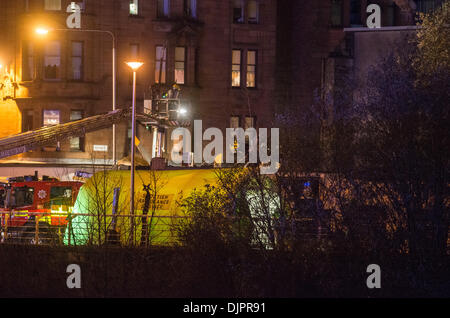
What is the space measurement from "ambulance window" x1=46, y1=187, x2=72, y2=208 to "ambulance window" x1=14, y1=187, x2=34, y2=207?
0.73m

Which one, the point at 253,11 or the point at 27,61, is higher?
the point at 253,11

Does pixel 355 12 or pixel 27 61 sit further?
pixel 355 12

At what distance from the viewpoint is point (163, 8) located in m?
44.5

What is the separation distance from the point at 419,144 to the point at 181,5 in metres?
29.6

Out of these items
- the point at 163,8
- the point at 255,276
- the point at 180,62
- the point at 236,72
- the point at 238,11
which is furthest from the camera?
the point at 236,72

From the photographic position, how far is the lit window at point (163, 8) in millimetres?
44406

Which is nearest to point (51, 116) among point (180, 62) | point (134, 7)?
point (134, 7)

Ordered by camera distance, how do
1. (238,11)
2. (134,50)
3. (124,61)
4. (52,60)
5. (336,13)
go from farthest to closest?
(336,13) → (238,11) → (134,50) → (52,60) → (124,61)

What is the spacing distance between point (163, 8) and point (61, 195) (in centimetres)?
2185

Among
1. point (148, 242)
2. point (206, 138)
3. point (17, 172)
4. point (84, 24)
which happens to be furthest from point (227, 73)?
point (148, 242)

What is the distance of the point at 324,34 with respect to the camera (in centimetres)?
4725

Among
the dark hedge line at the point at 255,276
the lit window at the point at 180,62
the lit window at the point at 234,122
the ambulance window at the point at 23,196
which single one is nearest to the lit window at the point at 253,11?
the lit window at the point at 180,62

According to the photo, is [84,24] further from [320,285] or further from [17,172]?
[320,285]

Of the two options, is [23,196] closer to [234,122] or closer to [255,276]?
[255,276]
